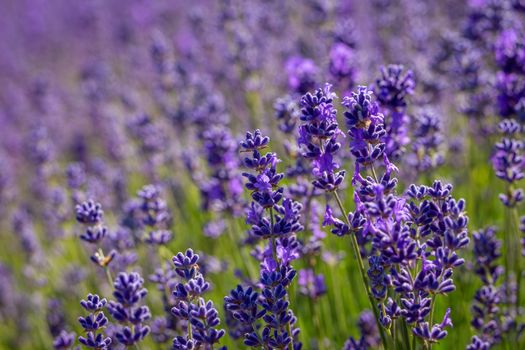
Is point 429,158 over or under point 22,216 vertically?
under

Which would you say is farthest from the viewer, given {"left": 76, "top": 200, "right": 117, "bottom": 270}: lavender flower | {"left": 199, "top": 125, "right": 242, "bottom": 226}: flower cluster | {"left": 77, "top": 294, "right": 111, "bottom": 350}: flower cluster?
{"left": 199, "top": 125, "right": 242, "bottom": 226}: flower cluster

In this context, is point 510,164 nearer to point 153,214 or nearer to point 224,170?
point 224,170

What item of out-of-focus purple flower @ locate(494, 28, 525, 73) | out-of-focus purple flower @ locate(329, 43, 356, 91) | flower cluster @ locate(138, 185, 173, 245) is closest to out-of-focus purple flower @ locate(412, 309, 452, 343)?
flower cluster @ locate(138, 185, 173, 245)

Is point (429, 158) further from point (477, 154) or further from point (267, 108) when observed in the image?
point (267, 108)

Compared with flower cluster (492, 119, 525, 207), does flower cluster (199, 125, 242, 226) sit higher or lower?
higher

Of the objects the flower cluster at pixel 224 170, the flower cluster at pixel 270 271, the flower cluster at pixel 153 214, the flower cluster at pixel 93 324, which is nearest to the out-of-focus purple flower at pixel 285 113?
the flower cluster at pixel 224 170

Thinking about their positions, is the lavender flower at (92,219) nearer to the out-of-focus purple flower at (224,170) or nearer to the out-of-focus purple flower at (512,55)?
the out-of-focus purple flower at (224,170)

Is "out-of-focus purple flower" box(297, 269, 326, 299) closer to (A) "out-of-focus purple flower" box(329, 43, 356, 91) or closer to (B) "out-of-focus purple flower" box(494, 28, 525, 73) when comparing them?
(A) "out-of-focus purple flower" box(329, 43, 356, 91)

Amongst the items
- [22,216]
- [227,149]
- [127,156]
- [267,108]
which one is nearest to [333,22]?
[267,108]
